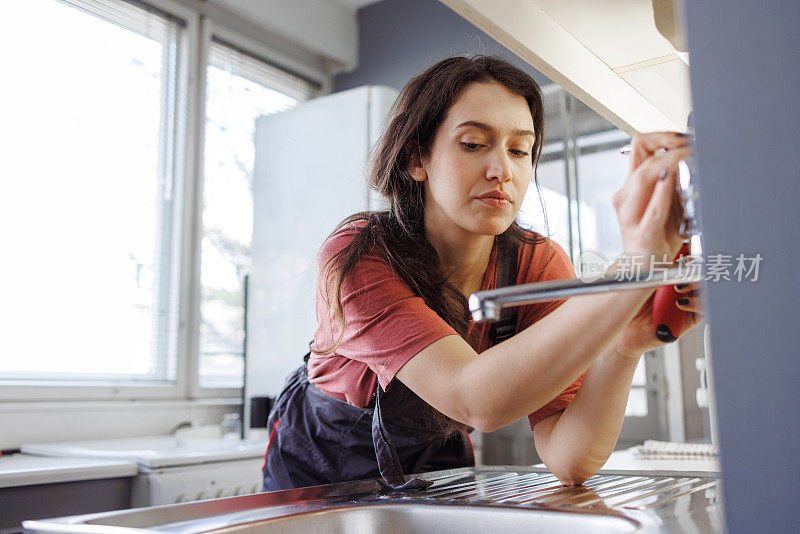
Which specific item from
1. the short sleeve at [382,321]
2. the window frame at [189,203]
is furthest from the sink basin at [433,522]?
the window frame at [189,203]

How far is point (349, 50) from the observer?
10.6ft

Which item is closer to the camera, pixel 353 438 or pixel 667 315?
pixel 667 315

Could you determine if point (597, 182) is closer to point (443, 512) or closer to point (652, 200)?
point (443, 512)

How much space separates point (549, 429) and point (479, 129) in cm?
40

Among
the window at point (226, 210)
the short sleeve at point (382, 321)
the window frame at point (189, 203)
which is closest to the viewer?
the short sleeve at point (382, 321)

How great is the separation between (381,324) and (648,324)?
0.97ft

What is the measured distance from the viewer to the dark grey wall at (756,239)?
356mm

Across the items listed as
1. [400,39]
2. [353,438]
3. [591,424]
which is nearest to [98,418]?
[353,438]

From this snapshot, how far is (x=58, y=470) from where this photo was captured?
1.47m

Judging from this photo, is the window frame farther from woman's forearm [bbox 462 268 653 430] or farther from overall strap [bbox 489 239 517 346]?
woman's forearm [bbox 462 268 653 430]

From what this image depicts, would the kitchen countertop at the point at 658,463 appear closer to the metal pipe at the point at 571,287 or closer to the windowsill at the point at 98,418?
the metal pipe at the point at 571,287

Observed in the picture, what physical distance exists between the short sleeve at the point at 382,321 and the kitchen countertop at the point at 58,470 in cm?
87

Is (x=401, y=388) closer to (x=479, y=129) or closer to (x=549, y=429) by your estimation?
(x=549, y=429)

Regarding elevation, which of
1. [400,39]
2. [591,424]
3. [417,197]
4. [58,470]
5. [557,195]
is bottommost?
[58,470]
